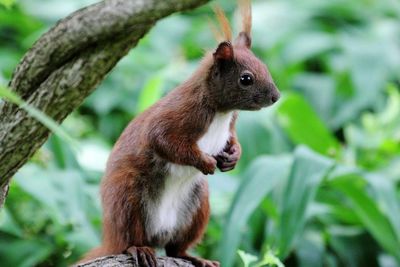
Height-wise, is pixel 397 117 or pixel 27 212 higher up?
pixel 397 117

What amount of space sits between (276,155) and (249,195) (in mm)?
993

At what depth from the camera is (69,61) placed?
7.00 feet

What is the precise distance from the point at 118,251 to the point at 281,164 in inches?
57.1

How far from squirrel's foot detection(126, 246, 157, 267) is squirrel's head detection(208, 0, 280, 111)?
0.52 meters

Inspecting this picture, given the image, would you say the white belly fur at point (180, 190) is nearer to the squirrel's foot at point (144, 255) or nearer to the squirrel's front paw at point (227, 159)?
the squirrel's front paw at point (227, 159)

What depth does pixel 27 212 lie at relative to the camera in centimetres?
442

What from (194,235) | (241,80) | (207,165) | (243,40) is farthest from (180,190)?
(243,40)

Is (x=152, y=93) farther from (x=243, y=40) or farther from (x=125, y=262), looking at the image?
(x=125, y=262)

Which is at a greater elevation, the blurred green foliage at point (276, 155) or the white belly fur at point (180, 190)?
the blurred green foliage at point (276, 155)

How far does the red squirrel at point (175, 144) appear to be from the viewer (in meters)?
2.92

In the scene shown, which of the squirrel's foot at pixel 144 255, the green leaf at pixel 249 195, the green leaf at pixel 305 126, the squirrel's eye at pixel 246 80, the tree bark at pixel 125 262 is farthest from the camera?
the green leaf at pixel 305 126

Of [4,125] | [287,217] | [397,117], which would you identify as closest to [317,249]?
[287,217]

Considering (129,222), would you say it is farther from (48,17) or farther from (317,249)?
(48,17)

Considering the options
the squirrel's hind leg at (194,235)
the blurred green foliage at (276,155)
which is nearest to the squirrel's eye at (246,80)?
the squirrel's hind leg at (194,235)
